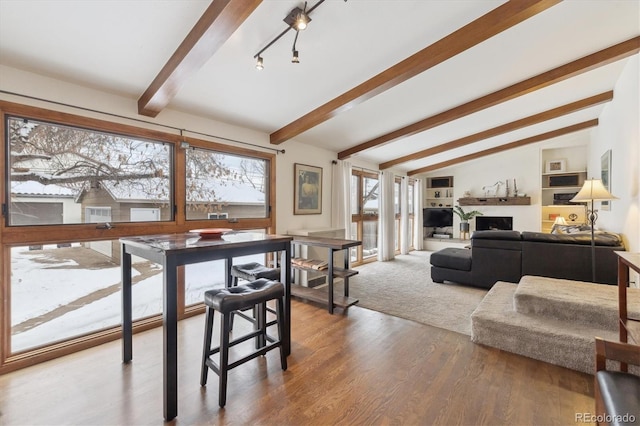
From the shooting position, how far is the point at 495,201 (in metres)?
7.35

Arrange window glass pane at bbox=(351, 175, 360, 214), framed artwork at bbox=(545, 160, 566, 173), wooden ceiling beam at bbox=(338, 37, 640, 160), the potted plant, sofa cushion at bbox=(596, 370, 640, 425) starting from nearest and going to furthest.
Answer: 1. sofa cushion at bbox=(596, 370, 640, 425)
2. wooden ceiling beam at bbox=(338, 37, 640, 160)
3. window glass pane at bbox=(351, 175, 360, 214)
4. framed artwork at bbox=(545, 160, 566, 173)
5. the potted plant

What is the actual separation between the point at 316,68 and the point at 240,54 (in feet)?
2.24

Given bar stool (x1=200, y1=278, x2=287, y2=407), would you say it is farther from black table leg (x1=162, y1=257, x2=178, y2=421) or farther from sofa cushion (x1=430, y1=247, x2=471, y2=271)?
sofa cushion (x1=430, y1=247, x2=471, y2=271)

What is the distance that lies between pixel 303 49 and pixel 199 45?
82 cm

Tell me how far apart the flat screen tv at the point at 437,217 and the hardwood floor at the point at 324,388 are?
20.9 feet

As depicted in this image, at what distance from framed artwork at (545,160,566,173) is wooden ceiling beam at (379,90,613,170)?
2.93 metres

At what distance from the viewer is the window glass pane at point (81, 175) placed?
2.13 metres

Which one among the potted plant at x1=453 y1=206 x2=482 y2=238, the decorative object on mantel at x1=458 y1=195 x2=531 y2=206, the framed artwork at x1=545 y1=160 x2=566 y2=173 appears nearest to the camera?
the framed artwork at x1=545 y1=160 x2=566 y2=173

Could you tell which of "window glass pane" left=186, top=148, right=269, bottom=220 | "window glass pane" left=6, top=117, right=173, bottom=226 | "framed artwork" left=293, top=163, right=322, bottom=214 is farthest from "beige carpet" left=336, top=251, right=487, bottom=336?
"window glass pane" left=6, top=117, right=173, bottom=226

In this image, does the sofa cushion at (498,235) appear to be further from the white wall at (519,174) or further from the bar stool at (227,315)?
the white wall at (519,174)

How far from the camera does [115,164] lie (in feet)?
8.48

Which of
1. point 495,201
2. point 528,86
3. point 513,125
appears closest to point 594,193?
point 528,86

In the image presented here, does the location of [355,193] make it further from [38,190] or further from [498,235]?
[38,190]

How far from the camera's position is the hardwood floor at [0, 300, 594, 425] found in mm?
1582
